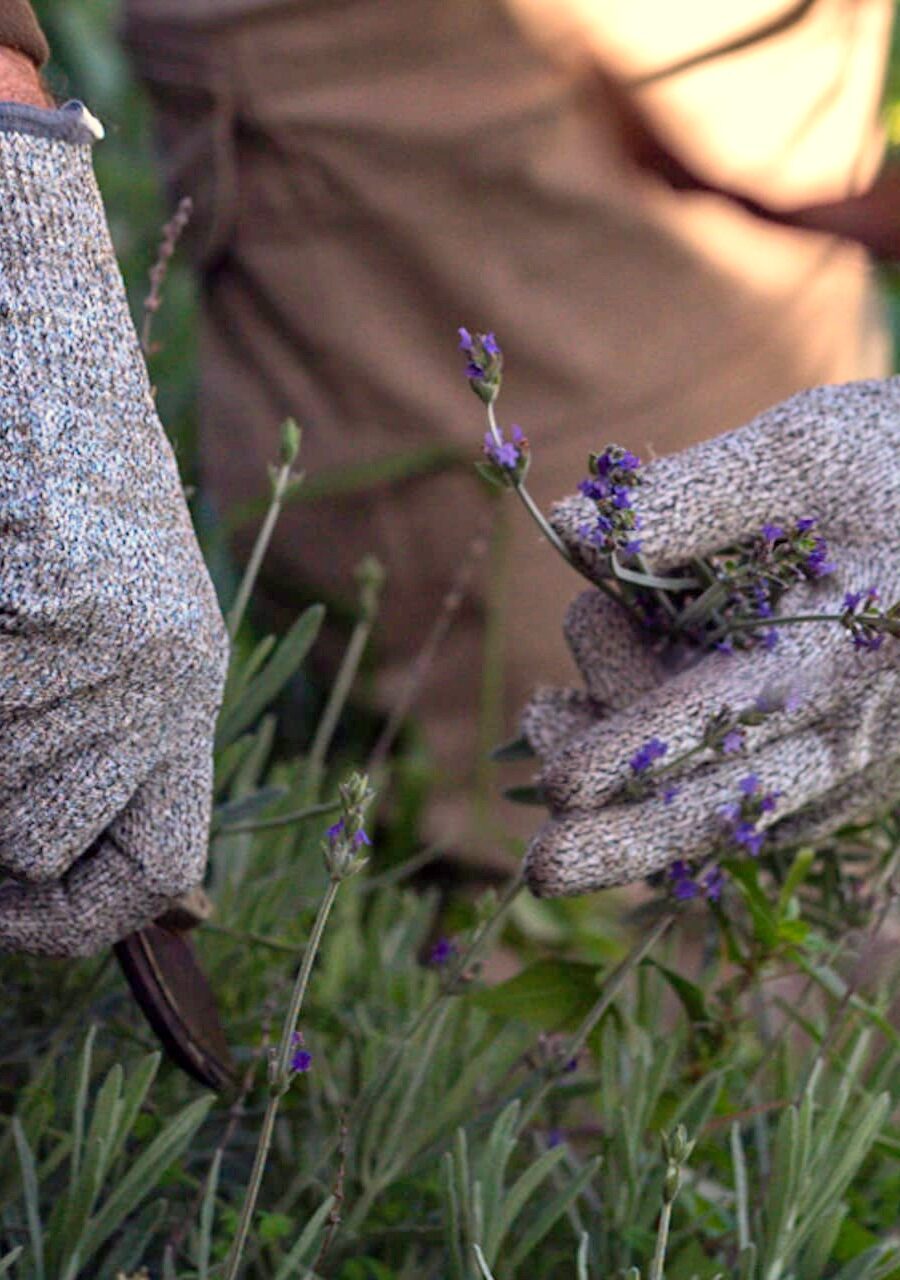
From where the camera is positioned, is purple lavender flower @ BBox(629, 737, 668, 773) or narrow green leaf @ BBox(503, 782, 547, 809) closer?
purple lavender flower @ BBox(629, 737, 668, 773)

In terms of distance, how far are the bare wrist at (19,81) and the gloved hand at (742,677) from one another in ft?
1.06

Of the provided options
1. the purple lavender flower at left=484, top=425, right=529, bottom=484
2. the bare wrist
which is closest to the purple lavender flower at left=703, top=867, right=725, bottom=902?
the purple lavender flower at left=484, top=425, right=529, bottom=484

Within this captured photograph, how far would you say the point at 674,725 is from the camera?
76cm

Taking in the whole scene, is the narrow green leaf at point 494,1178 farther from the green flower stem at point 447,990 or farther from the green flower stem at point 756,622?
the green flower stem at point 756,622

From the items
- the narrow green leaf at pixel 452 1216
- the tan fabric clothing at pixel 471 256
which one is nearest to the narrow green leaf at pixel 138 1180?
the narrow green leaf at pixel 452 1216

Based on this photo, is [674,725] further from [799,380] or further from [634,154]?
[799,380]

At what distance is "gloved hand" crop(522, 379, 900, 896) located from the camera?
0.76 m

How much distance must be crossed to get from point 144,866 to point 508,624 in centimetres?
136

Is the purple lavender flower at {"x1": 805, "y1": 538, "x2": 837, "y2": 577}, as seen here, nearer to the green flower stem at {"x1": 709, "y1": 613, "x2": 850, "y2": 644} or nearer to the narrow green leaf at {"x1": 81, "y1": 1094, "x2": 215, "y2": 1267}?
the green flower stem at {"x1": 709, "y1": 613, "x2": 850, "y2": 644}

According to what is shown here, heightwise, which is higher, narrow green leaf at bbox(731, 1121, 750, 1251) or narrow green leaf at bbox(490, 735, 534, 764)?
narrow green leaf at bbox(490, 735, 534, 764)

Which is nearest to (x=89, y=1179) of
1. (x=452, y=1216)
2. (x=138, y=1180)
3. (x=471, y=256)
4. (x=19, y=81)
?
(x=138, y=1180)

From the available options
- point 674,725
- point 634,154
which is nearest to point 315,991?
point 674,725

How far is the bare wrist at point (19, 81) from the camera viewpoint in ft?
2.41

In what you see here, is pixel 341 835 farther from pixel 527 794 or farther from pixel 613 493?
pixel 527 794
